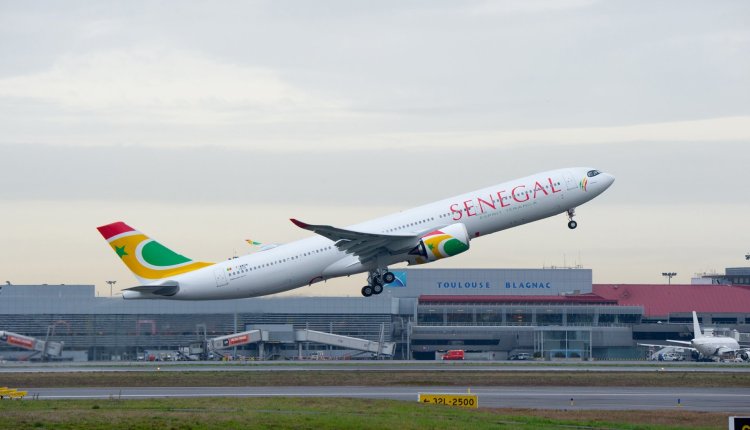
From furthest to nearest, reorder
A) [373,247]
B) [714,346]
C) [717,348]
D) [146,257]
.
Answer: [714,346] → [717,348] → [146,257] → [373,247]

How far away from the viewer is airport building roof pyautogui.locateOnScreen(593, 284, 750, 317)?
16438 centimetres

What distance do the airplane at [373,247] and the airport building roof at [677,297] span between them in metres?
94.2

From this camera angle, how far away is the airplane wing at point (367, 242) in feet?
227

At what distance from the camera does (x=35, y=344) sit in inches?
4269

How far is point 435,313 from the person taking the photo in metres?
144

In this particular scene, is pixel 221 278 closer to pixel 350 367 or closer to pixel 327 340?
pixel 350 367

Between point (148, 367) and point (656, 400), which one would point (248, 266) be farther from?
point (656, 400)

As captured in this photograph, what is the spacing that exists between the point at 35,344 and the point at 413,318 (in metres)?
47.4

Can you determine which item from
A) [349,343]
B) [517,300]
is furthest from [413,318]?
[517,300]

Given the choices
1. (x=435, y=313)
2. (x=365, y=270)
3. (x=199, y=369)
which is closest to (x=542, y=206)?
(x=365, y=270)

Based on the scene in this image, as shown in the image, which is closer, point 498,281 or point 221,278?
point 221,278

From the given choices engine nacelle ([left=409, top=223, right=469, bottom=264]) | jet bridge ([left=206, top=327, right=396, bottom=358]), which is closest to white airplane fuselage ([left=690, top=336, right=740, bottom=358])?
jet bridge ([left=206, top=327, right=396, bottom=358])

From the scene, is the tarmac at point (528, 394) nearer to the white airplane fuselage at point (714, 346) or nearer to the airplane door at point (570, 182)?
the airplane door at point (570, 182)

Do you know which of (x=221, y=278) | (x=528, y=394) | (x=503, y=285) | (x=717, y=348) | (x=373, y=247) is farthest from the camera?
(x=503, y=285)
